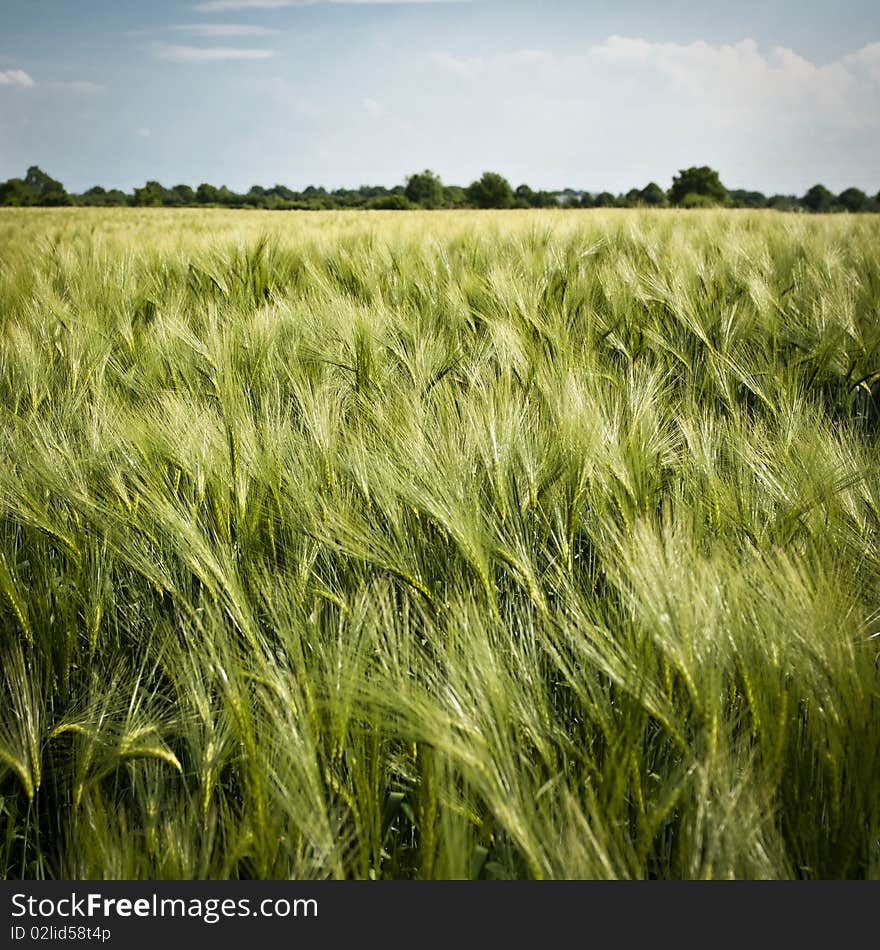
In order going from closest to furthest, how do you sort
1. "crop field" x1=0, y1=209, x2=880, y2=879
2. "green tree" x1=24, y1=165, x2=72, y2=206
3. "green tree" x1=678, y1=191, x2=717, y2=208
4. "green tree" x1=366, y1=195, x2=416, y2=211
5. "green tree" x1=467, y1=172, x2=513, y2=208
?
"crop field" x1=0, y1=209, x2=880, y2=879
"green tree" x1=678, y1=191, x2=717, y2=208
"green tree" x1=366, y1=195, x2=416, y2=211
"green tree" x1=24, y1=165, x2=72, y2=206
"green tree" x1=467, y1=172, x2=513, y2=208

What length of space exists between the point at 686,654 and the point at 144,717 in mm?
622

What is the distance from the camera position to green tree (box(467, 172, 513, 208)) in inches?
1831

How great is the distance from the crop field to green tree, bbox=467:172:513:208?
48628 millimetres

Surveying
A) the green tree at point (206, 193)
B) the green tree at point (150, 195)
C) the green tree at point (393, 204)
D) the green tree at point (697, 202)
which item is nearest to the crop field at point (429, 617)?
the green tree at point (697, 202)

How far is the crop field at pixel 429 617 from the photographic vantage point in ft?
1.90

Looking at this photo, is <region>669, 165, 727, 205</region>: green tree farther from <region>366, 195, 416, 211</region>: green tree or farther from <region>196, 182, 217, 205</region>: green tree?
<region>196, 182, 217, 205</region>: green tree

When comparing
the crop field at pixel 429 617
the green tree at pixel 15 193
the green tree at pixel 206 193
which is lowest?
the crop field at pixel 429 617

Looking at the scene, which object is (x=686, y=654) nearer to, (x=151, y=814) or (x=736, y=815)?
(x=736, y=815)

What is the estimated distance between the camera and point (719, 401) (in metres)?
1.79

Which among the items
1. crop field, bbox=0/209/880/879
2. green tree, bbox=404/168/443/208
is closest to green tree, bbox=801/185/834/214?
green tree, bbox=404/168/443/208

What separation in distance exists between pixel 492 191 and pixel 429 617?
166 ft

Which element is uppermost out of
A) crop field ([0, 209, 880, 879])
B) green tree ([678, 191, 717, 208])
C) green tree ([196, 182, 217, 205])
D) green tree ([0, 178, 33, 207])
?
green tree ([196, 182, 217, 205])

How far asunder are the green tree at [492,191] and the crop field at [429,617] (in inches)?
1914

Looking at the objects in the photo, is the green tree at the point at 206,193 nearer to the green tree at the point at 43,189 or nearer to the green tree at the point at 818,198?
the green tree at the point at 43,189
